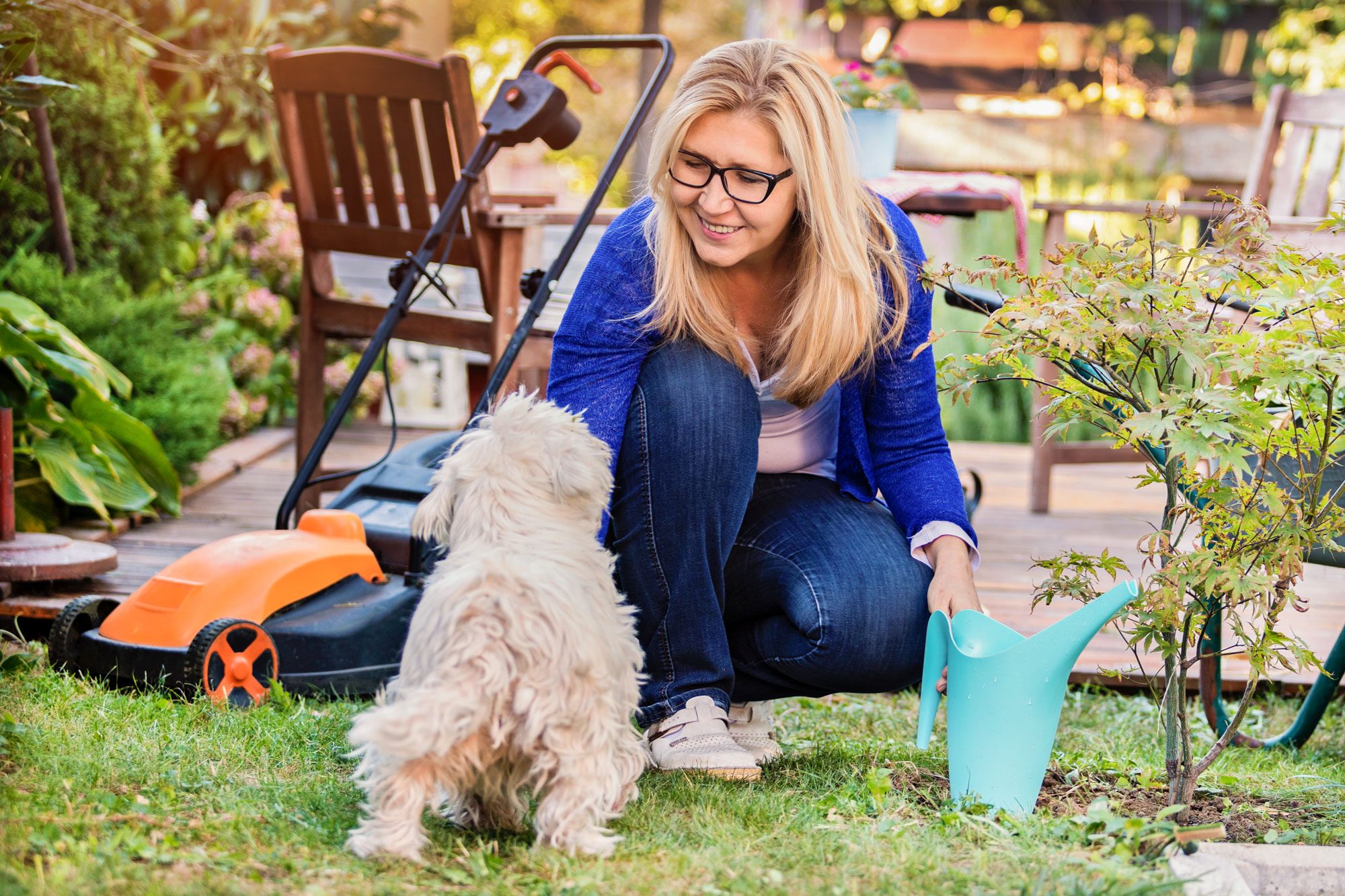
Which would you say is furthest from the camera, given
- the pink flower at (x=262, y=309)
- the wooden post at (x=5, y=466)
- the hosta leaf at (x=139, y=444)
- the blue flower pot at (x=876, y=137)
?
the pink flower at (x=262, y=309)

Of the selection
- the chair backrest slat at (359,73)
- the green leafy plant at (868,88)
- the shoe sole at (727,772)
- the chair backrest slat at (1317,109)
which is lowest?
the shoe sole at (727,772)

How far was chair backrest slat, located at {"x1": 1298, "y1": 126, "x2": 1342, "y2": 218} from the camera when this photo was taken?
4.29 metres

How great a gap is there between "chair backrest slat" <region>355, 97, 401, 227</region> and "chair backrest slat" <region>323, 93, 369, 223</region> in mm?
70

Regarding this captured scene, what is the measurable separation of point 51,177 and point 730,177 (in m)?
2.47

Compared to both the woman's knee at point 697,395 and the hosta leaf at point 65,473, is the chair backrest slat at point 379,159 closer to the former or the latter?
the hosta leaf at point 65,473

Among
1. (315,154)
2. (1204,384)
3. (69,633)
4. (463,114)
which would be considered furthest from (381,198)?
(1204,384)

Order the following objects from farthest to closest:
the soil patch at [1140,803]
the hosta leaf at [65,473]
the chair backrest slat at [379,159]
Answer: the chair backrest slat at [379,159] → the hosta leaf at [65,473] → the soil patch at [1140,803]

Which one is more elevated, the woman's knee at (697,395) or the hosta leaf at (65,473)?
the woman's knee at (697,395)

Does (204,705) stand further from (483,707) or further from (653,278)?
(653,278)

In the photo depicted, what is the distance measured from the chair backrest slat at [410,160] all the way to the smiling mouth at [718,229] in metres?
1.60

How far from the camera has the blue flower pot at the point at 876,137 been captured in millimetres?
3801

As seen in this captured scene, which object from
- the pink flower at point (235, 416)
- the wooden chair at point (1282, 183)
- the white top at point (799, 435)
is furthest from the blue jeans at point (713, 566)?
the pink flower at point (235, 416)

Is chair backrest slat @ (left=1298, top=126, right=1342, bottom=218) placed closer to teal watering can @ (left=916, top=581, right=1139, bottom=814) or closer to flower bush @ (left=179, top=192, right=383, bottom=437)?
teal watering can @ (left=916, top=581, right=1139, bottom=814)

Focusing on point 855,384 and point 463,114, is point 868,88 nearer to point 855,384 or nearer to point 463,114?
point 463,114
